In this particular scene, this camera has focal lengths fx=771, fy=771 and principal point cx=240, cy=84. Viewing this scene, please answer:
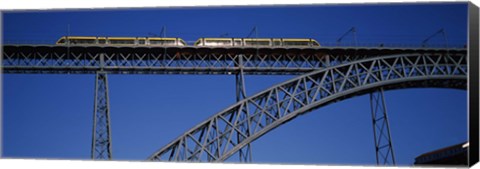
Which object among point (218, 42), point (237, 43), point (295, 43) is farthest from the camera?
point (295, 43)

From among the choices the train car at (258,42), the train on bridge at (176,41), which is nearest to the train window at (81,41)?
the train on bridge at (176,41)

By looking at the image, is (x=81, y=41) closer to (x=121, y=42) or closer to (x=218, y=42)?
(x=121, y=42)

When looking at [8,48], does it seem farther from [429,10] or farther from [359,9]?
[429,10]

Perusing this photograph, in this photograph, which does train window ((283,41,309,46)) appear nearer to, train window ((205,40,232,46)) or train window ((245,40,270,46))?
train window ((245,40,270,46))

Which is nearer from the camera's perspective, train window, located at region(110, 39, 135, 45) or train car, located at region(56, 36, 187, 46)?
train car, located at region(56, 36, 187, 46)

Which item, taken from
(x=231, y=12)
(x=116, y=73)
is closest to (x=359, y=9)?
(x=231, y=12)

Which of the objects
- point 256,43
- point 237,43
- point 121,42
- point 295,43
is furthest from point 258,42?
point 121,42

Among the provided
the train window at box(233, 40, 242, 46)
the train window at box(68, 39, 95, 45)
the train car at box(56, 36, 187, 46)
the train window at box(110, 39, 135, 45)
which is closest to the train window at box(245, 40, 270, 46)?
the train window at box(233, 40, 242, 46)
